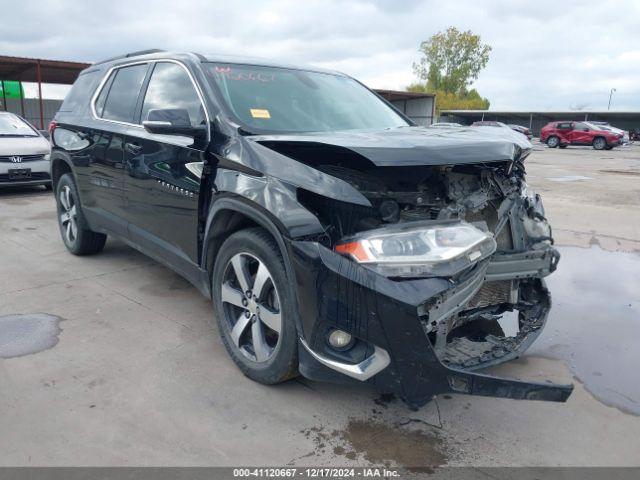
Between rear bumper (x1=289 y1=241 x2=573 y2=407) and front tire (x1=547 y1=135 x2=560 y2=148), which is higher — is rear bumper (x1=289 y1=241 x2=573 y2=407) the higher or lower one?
the lower one

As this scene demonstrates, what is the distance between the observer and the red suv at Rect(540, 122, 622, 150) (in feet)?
100

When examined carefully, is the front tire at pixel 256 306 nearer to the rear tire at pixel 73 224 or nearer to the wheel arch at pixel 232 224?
the wheel arch at pixel 232 224

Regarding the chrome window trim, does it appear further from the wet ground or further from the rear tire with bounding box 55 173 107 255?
the wet ground

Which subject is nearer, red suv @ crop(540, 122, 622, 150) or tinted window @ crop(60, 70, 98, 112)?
tinted window @ crop(60, 70, 98, 112)

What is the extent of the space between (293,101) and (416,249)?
68.3 inches

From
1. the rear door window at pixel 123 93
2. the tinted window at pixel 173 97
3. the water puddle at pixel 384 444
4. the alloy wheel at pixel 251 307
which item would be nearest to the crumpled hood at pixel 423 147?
the tinted window at pixel 173 97

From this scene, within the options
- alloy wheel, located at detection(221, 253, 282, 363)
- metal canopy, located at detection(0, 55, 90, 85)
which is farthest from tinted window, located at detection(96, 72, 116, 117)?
metal canopy, located at detection(0, 55, 90, 85)

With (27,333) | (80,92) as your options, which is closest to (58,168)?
(80,92)

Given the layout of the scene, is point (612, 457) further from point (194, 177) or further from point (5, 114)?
point (5, 114)

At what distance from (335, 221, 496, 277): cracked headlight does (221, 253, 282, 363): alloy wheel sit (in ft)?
1.89

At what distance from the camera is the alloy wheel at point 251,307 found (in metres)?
2.84

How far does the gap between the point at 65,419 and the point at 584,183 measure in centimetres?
1272

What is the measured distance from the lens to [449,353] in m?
2.58

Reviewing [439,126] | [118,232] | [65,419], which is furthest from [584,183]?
[65,419]
